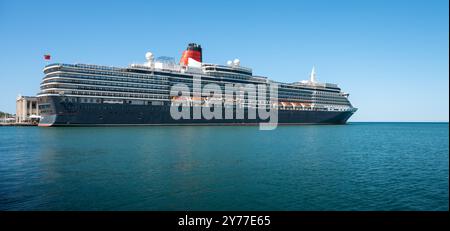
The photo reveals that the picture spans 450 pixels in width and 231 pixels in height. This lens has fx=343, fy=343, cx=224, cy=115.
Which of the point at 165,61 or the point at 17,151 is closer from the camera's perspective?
the point at 17,151

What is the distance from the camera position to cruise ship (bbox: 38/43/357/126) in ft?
270

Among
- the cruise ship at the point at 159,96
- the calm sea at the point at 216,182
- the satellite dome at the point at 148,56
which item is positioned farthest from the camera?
the satellite dome at the point at 148,56

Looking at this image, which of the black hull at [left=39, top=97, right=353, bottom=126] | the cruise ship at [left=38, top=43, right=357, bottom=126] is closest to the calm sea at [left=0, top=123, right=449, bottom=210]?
the black hull at [left=39, top=97, right=353, bottom=126]

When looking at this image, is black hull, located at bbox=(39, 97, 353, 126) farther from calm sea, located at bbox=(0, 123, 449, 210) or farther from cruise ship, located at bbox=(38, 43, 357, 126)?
calm sea, located at bbox=(0, 123, 449, 210)

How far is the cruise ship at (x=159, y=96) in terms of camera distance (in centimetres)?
8225

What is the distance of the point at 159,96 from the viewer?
9631 cm

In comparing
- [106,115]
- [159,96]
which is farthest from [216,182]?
[159,96]

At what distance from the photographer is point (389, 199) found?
18.7 meters

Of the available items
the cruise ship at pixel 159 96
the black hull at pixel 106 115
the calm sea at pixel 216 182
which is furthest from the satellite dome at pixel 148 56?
the calm sea at pixel 216 182

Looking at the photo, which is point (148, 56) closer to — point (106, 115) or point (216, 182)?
point (106, 115)

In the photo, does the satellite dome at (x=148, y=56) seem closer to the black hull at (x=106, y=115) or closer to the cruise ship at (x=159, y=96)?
the cruise ship at (x=159, y=96)
